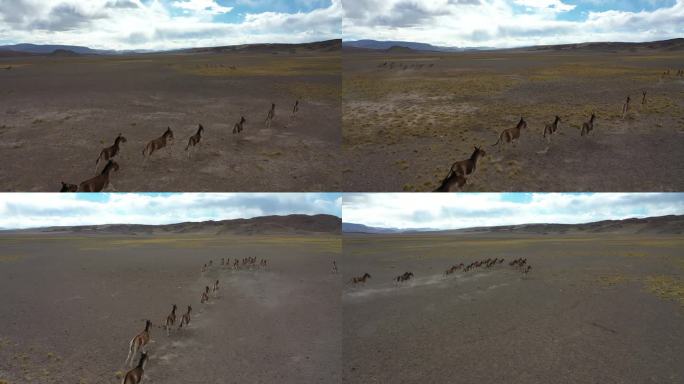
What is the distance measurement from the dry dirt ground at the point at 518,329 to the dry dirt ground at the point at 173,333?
1.46 metres

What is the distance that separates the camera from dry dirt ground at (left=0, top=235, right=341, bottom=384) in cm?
1079

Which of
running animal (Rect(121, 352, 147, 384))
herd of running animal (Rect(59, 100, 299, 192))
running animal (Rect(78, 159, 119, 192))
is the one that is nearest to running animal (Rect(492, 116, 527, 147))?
herd of running animal (Rect(59, 100, 299, 192))

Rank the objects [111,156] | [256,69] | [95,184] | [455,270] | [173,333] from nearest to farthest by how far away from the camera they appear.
A: [95,184] < [173,333] < [111,156] < [455,270] < [256,69]

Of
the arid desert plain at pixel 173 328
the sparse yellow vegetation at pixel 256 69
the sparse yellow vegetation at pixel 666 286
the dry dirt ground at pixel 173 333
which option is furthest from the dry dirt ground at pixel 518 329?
the sparse yellow vegetation at pixel 256 69

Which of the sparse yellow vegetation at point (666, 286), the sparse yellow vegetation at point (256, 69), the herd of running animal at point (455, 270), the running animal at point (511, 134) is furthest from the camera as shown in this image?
the sparse yellow vegetation at point (256, 69)

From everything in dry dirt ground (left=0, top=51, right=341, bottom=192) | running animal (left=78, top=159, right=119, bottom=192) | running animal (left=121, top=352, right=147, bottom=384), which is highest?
dry dirt ground (left=0, top=51, right=341, bottom=192)

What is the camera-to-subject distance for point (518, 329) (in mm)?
13445

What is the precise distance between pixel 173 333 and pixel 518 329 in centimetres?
1178

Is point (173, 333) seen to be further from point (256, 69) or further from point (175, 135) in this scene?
point (256, 69)

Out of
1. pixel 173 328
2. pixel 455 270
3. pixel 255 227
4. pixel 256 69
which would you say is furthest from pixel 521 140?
pixel 255 227

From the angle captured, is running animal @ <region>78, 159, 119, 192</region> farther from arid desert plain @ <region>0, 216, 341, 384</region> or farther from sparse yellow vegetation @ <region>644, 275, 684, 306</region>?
A: sparse yellow vegetation @ <region>644, 275, 684, 306</region>

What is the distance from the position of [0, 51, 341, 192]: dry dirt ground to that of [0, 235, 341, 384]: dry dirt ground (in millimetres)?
5037

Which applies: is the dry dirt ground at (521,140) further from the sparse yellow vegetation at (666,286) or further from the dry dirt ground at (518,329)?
the sparse yellow vegetation at (666,286)

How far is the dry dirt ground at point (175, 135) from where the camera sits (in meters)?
15.2
